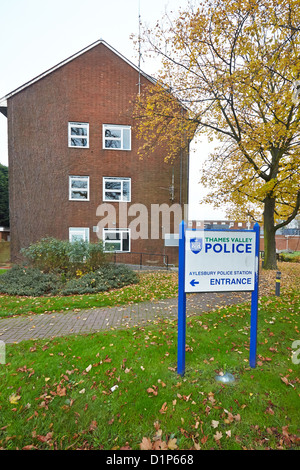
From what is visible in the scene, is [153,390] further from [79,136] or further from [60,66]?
[60,66]

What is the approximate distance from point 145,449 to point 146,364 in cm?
128

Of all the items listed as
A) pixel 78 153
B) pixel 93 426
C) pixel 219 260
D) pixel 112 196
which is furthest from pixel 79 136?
pixel 93 426

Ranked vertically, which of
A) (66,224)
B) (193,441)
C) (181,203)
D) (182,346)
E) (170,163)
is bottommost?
(193,441)

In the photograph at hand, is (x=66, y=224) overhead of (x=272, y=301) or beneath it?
overhead

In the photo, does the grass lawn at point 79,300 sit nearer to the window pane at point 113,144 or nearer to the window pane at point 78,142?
the window pane at point 113,144

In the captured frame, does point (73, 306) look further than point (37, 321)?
Yes

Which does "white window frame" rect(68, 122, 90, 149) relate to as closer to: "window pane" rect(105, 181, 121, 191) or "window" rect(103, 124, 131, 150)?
"window" rect(103, 124, 131, 150)

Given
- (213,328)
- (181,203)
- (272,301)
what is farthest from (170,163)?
(213,328)

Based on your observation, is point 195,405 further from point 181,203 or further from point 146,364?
point 181,203

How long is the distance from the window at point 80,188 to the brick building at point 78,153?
64mm

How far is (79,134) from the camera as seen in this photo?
615 inches

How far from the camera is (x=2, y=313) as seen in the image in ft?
18.4

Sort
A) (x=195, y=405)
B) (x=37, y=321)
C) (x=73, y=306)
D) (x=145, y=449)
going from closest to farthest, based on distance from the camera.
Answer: (x=145, y=449)
(x=195, y=405)
(x=37, y=321)
(x=73, y=306)

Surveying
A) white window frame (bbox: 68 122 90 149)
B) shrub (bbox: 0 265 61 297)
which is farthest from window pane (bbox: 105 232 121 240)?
shrub (bbox: 0 265 61 297)
